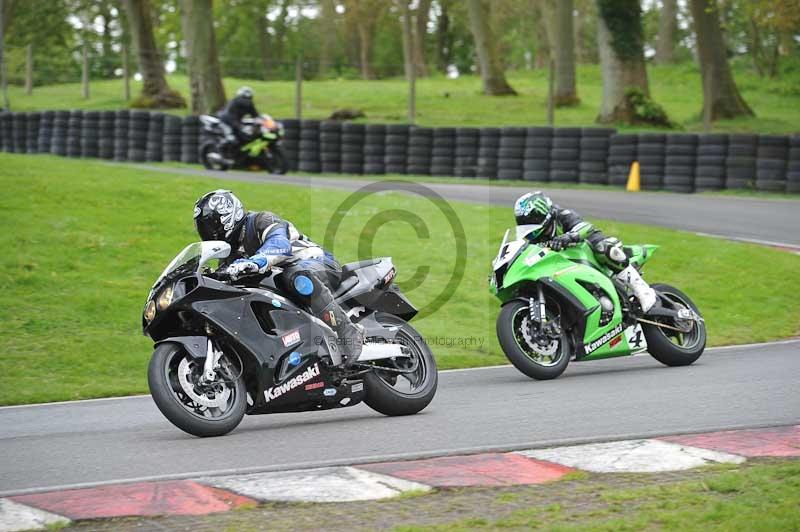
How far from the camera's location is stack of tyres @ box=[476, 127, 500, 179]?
2408 cm

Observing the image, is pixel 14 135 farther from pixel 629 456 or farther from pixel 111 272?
pixel 629 456

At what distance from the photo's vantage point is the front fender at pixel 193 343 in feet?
22.0

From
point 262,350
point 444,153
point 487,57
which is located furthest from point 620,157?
point 487,57

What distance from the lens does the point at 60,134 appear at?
2831 cm

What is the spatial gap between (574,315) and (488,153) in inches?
594

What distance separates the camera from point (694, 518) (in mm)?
4918

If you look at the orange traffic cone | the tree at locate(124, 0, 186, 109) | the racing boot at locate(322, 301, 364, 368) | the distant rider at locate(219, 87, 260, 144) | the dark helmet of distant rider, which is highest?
the tree at locate(124, 0, 186, 109)

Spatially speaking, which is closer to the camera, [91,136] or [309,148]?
[309,148]

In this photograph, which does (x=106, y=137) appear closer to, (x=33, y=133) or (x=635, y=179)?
(x=33, y=133)

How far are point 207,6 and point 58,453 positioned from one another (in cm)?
Result: 2506

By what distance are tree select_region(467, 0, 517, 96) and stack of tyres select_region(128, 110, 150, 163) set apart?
16.2 m

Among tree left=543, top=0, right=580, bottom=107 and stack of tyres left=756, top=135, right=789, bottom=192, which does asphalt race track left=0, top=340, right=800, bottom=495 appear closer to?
stack of tyres left=756, top=135, right=789, bottom=192

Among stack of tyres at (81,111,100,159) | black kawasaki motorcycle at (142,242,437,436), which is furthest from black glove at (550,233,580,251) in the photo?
stack of tyres at (81,111,100,159)

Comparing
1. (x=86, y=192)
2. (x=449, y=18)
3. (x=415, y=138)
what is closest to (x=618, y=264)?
(x=86, y=192)
